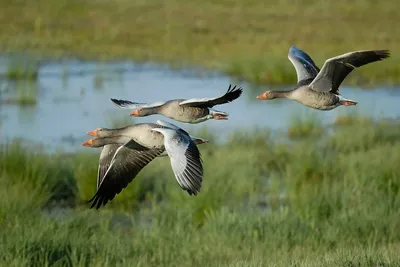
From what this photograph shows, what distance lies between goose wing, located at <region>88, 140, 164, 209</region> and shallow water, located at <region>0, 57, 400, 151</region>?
20.1ft

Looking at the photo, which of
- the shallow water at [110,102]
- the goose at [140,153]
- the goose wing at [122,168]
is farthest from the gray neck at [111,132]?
the shallow water at [110,102]

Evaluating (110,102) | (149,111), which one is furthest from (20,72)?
(149,111)

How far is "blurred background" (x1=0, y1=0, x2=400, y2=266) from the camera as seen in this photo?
8531 mm

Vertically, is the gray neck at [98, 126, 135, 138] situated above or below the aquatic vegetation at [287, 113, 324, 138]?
above

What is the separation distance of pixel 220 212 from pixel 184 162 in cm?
404

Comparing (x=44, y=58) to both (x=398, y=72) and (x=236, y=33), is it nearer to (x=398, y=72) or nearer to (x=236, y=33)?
(x=236, y=33)

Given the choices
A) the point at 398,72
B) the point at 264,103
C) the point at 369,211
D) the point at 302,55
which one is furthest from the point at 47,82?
the point at 302,55

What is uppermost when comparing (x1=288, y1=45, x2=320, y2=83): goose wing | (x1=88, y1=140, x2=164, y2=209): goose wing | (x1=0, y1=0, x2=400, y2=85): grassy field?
(x1=288, y1=45, x2=320, y2=83): goose wing

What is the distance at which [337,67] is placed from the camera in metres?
5.79

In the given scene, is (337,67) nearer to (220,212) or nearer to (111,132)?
(111,132)

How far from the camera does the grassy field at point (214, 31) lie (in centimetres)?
2114

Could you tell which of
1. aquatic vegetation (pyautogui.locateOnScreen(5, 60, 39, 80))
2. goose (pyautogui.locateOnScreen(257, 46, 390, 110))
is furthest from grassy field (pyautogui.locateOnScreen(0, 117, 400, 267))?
aquatic vegetation (pyautogui.locateOnScreen(5, 60, 39, 80))

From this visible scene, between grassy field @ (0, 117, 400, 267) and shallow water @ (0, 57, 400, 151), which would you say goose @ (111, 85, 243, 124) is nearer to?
grassy field @ (0, 117, 400, 267)

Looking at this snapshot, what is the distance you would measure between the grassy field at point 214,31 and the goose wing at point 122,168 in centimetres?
1254
